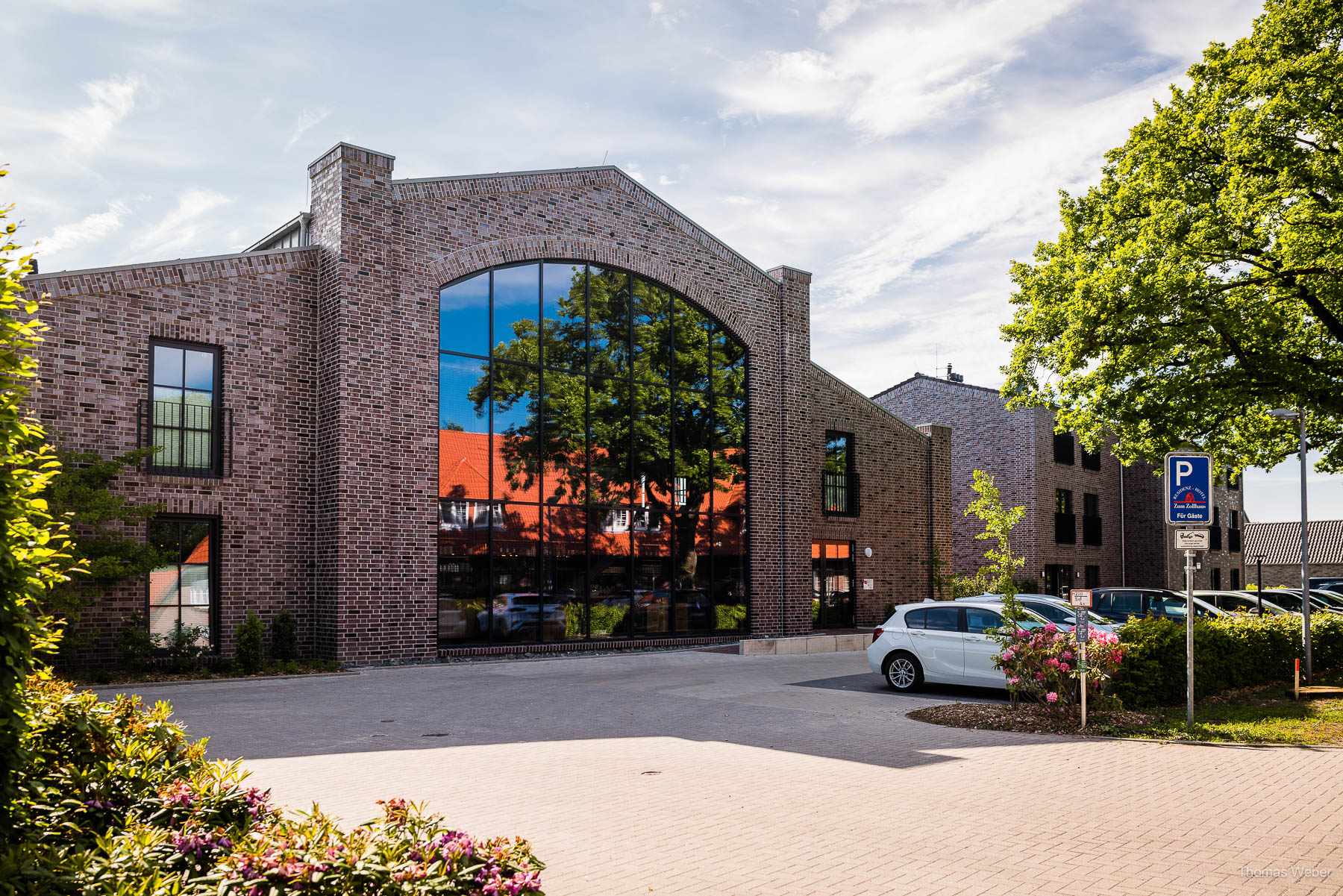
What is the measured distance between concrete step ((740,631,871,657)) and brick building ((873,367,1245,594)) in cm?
1302

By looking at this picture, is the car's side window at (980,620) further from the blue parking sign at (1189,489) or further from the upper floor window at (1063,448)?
the upper floor window at (1063,448)

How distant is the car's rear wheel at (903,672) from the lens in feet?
49.8

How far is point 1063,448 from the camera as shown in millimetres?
41219

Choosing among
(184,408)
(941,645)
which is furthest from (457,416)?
(941,645)

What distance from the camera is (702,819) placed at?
23.2ft

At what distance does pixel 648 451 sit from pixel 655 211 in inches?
233

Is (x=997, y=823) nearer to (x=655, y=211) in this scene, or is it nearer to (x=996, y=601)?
(x=996, y=601)

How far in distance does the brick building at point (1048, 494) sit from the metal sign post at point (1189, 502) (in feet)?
76.2

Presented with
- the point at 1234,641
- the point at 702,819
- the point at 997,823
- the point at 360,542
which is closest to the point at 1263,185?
the point at 1234,641

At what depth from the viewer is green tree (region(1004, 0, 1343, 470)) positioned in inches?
656

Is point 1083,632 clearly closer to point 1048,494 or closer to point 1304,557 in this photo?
point 1304,557

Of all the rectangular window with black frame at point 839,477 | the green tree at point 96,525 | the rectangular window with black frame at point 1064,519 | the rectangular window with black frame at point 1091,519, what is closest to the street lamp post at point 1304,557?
the rectangular window with black frame at point 839,477

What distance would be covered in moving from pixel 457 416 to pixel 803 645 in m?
9.68

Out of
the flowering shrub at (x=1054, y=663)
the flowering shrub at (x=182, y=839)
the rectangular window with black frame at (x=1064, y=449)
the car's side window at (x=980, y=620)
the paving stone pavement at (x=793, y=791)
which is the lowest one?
the paving stone pavement at (x=793, y=791)
